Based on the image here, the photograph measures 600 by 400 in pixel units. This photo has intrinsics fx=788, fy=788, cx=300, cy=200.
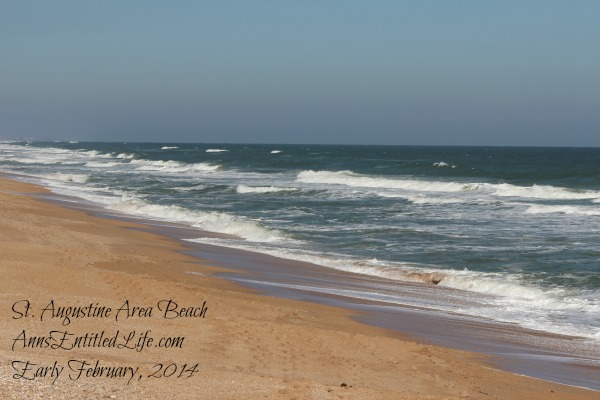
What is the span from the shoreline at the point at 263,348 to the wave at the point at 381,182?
31572 mm

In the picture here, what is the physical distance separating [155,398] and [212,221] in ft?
64.7

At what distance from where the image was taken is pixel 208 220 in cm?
2673

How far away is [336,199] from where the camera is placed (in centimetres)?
3612

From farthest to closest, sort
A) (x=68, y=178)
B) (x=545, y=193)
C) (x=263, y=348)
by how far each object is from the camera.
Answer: (x=68, y=178), (x=545, y=193), (x=263, y=348)

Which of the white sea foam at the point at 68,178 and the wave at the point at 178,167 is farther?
the wave at the point at 178,167

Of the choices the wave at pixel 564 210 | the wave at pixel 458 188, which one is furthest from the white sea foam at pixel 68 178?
the wave at pixel 564 210

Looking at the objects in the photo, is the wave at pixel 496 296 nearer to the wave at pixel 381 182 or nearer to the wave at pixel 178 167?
the wave at pixel 381 182

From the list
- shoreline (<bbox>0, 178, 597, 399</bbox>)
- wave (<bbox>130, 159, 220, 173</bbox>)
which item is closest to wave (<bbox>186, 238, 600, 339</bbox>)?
shoreline (<bbox>0, 178, 597, 399</bbox>)

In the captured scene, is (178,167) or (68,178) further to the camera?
(178,167)

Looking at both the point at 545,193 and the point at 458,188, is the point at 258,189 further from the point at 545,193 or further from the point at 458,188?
the point at 545,193

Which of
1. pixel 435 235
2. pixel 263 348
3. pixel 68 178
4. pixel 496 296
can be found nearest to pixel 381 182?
pixel 68 178

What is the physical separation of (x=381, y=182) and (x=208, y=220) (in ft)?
83.1

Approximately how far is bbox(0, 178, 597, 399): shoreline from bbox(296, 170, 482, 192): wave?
31.6 m

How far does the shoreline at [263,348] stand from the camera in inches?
292
